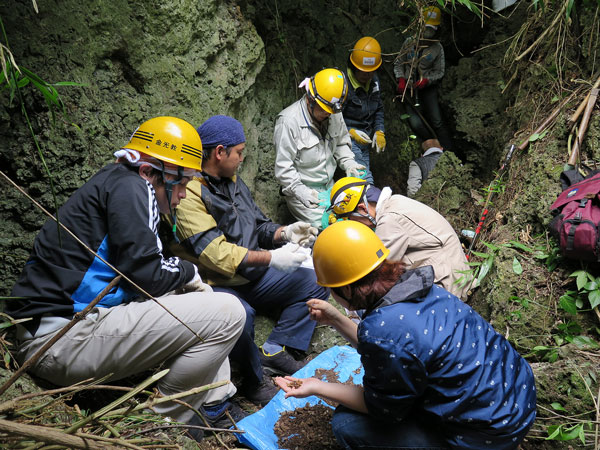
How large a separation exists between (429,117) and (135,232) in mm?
4999

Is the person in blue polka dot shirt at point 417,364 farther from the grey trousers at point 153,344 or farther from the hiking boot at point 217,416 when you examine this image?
the hiking boot at point 217,416

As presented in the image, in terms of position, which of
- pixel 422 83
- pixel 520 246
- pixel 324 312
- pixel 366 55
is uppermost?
pixel 366 55

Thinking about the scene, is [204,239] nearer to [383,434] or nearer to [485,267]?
[383,434]

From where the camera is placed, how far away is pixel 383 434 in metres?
2.25

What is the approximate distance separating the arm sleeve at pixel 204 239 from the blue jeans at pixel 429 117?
411 centimetres

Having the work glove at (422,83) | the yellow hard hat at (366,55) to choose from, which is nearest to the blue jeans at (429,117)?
the work glove at (422,83)

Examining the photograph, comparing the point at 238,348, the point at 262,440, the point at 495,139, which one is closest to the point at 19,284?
the point at 238,348

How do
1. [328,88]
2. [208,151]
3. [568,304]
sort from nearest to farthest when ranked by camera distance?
[568,304] → [208,151] → [328,88]

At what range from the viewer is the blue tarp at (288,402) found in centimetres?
260

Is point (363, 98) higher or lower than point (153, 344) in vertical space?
higher

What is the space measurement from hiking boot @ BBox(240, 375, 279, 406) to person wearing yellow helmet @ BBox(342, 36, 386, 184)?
288 cm

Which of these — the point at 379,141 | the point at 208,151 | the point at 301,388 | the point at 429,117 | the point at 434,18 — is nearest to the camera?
the point at 301,388

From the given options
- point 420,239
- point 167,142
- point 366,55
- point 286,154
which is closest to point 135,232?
point 167,142

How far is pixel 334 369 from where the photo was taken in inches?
128
